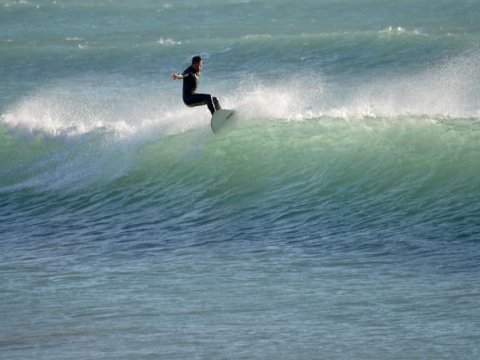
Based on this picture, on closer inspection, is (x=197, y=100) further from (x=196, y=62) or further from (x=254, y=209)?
(x=254, y=209)

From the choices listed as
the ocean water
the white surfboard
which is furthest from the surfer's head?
the ocean water

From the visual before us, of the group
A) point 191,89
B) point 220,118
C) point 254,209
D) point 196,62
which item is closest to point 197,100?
point 191,89

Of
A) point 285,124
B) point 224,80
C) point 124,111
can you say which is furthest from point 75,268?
point 224,80

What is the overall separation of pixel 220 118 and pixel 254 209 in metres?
3.50

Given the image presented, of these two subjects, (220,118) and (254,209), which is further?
(220,118)

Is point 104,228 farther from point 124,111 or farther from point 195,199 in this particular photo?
point 124,111

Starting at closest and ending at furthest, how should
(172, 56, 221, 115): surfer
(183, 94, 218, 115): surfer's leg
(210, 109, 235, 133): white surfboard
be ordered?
1. (172, 56, 221, 115): surfer
2. (183, 94, 218, 115): surfer's leg
3. (210, 109, 235, 133): white surfboard

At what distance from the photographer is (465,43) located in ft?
98.3

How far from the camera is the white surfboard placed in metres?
18.6

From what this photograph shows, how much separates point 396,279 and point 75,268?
3.64m

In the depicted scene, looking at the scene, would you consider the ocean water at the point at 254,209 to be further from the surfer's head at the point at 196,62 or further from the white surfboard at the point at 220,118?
the surfer's head at the point at 196,62

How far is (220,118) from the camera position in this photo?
61.7 feet

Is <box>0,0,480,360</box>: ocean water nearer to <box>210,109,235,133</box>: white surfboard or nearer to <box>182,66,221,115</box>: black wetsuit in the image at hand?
<box>210,109,235,133</box>: white surfboard

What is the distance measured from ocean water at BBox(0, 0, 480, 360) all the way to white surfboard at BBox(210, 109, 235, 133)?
23cm
